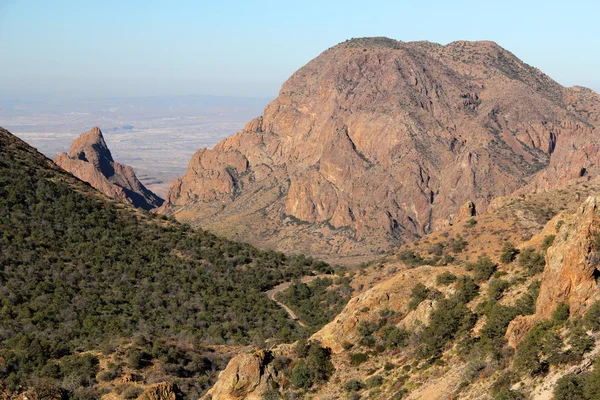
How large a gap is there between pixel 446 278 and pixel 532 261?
6.71 metres

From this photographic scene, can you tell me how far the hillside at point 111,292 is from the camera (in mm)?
64062

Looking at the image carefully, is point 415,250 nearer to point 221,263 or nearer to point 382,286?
point 221,263

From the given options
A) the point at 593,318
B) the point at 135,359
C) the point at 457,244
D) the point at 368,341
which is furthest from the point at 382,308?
the point at 457,244

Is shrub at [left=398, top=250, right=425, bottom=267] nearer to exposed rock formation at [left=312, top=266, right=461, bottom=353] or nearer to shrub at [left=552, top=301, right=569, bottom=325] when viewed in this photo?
exposed rock formation at [left=312, top=266, right=461, bottom=353]

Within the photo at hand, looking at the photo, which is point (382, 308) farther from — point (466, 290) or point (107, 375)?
point (107, 375)

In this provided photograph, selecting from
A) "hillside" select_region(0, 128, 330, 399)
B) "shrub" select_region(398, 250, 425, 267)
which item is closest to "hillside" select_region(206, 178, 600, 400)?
"hillside" select_region(0, 128, 330, 399)

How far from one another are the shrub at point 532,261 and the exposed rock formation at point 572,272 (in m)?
9.56

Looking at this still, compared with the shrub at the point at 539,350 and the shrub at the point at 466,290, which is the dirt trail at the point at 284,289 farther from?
the shrub at the point at 539,350

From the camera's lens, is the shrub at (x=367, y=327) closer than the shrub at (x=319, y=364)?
No

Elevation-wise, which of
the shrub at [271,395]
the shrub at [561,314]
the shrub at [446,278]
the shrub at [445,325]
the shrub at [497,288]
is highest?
the shrub at [561,314]

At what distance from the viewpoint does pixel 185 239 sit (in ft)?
379

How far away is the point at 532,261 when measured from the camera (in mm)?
54812

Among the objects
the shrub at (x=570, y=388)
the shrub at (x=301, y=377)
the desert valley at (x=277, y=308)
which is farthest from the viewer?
the shrub at (x=301, y=377)

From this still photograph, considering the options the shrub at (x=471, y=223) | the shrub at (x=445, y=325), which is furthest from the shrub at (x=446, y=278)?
the shrub at (x=471, y=223)
